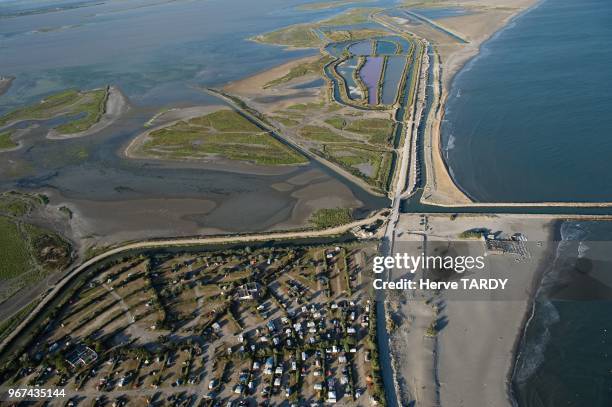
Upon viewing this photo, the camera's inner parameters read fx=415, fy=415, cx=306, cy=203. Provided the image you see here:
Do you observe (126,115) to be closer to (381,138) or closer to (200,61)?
(200,61)

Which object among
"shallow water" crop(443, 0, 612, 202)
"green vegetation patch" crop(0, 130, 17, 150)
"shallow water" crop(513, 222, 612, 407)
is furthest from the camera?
"green vegetation patch" crop(0, 130, 17, 150)

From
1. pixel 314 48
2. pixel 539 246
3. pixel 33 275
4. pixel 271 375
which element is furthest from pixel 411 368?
pixel 314 48

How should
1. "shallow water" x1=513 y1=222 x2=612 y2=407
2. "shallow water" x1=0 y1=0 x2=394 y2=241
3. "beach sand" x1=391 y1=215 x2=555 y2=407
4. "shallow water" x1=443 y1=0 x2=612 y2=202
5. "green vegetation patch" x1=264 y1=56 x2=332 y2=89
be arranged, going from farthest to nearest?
"green vegetation patch" x1=264 y1=56 x2=332 y2=89
"shallow water" x1=0 y1=0 x2=394 y2=241
"shallow water" x1=443 y1=0 x2=612 y2=202
"beach sand" x1=391 y1=215 x2=555 y2=407
"shallow water" x1=513 y1=222 x2=612 y2=407

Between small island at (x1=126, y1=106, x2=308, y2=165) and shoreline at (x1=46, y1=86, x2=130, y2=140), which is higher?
shoreline at (x1=46, y1=86, x2=130, y2=140)

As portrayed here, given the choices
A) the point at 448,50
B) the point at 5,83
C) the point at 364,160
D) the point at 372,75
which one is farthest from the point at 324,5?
the point at 364,160

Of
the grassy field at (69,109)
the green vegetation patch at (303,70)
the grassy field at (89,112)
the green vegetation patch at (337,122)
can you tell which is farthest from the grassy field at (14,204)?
the green vegetation patch at (303,70)

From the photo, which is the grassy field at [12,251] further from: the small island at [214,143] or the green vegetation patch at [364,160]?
the green vegetation patch at [364,160]

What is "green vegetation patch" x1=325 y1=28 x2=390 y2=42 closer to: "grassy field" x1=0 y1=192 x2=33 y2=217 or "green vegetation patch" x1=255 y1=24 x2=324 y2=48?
"green vegetation patch" x1=255 y1=24 x2=324 y2=48

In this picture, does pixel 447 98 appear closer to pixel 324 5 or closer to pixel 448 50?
pixel 448 50

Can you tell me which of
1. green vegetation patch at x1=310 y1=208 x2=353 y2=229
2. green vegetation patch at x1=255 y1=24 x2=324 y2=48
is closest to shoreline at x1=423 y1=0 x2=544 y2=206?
green vegetation patch at x1=310 y1=208 x2=353 y2=229
